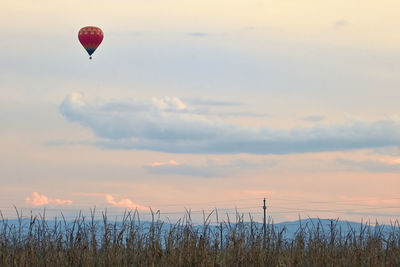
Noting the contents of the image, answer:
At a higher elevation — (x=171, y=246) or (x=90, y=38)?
(x=90, y=38)

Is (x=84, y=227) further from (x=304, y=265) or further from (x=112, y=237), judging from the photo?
(x=304, y=265)

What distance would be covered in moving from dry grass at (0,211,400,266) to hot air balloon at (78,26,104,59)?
56.8 meters

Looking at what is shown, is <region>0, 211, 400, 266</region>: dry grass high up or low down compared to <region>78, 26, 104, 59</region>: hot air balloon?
down

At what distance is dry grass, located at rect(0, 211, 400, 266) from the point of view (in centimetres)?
1830

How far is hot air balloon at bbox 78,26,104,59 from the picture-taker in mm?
75000

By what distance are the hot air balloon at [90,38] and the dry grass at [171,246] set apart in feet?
186

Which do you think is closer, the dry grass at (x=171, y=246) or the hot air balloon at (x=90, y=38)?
the dry grass at (x=171, y=246)

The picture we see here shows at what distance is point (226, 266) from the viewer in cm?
1866

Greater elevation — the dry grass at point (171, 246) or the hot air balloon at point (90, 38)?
the hot air balloon at point (90, 38)

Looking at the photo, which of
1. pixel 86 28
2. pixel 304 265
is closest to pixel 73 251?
pixel 304 265

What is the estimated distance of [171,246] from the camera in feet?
61.9

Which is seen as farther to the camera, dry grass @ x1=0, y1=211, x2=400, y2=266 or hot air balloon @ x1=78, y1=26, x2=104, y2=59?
hot air balloon @ x1=78, y1=26, x2=104, y2=59

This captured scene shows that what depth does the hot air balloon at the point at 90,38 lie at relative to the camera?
75.0 metres

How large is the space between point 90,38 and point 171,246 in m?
59.0
